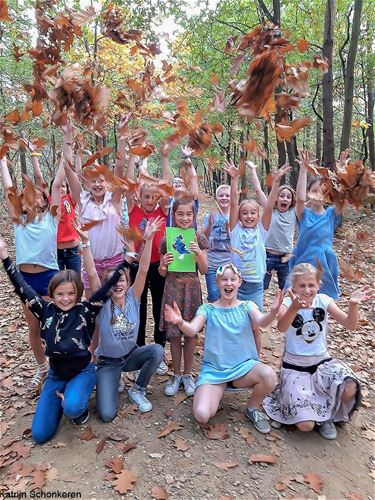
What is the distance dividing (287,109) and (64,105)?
1.60 m

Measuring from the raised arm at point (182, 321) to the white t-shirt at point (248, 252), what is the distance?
91cm

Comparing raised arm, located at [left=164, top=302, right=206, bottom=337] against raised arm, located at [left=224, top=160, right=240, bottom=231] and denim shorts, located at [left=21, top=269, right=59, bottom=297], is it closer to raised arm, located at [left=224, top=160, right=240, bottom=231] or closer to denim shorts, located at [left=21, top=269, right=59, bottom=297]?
raised arm, located at [left=224, top=160, right=240, bottom=231]

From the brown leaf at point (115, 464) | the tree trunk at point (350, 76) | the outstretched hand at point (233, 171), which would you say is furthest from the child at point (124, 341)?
the tree trunk at point (350, 76)

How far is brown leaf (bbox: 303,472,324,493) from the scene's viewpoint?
277 cm

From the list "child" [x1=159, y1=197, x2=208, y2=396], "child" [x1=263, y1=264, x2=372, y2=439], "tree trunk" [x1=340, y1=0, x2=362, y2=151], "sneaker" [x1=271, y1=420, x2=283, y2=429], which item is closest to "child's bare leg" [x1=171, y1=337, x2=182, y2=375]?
"child" [x1=159, y1=197, x2=208, y2=396]

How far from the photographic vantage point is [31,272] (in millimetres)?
3766

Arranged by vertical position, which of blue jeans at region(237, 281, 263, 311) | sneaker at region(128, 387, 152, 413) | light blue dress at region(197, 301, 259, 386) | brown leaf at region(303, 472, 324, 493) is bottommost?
brown leaf at region(303, 472, 324, 493)

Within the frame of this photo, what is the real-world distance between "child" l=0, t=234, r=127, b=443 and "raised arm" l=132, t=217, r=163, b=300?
0.70 ft

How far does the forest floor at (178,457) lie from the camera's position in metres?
2.74

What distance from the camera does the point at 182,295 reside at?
3.68m

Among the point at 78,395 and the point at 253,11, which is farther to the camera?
the point at 253,11

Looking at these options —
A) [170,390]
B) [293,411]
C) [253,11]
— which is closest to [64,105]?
[170,390]

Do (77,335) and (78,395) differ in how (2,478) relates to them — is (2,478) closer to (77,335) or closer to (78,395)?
(78,395)

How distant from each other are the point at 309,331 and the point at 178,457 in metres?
1.60
